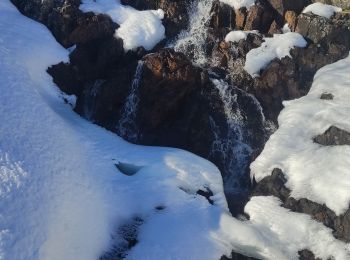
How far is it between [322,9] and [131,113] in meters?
9.20

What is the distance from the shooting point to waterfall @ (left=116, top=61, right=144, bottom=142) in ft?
58.5

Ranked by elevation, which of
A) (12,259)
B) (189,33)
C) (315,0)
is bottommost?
(12,259)

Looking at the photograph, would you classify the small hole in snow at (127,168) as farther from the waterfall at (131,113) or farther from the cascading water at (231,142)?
the cascading water at (231,142)

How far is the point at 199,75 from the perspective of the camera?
17.8m

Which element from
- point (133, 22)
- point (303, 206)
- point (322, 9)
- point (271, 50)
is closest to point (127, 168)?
point (303, 206)

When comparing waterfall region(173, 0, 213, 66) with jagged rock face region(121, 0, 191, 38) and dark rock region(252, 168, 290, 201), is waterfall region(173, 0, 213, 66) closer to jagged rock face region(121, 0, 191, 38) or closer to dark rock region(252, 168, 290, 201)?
jagged rock face region(121, 0, 191, 38)

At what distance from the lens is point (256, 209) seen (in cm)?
1418

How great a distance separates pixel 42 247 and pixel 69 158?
3591mm

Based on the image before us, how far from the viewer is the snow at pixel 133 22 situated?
19.2 meters

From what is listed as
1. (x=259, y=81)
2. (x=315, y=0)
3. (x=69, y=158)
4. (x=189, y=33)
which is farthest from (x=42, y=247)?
(x=315, y=0)

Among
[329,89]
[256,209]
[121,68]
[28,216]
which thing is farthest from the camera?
[121,68]

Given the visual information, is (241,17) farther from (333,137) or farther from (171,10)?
(333,137)

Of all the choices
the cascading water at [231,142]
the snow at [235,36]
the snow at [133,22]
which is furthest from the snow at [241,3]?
the cascading water at [231,142]

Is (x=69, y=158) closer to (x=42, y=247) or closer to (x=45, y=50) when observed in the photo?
(x=42, y=247)
